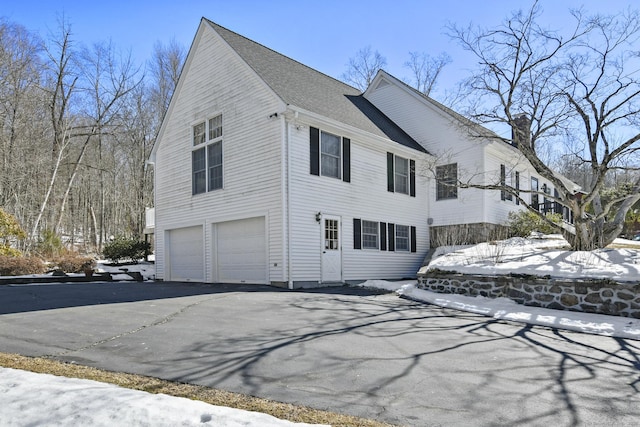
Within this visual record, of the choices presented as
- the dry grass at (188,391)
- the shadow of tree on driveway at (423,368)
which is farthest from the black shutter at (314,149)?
the dry grass at (188,391)

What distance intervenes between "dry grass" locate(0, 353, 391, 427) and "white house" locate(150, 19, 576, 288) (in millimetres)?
7374

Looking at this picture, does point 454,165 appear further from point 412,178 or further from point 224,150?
point 224,150

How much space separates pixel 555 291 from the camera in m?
8.58

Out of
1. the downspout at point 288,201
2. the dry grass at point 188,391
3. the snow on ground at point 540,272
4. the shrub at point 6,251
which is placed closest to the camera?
the dry grass at point 188,391

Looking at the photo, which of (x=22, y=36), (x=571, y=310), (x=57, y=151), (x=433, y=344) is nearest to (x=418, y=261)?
(x=571, y=310)

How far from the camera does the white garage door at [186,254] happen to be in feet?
48.7

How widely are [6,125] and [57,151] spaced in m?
2.95

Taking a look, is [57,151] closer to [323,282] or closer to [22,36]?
[22,36]

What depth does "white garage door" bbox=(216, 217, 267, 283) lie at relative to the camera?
1281 cm

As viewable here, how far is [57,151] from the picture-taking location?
1026 inches

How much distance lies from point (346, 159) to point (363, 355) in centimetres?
932

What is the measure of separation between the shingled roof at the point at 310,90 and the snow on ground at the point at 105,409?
9.50 meters

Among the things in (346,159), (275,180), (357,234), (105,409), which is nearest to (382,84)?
(346,159)

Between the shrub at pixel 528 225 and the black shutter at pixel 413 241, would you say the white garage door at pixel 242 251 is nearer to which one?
the black shutter at pixel 413 241
